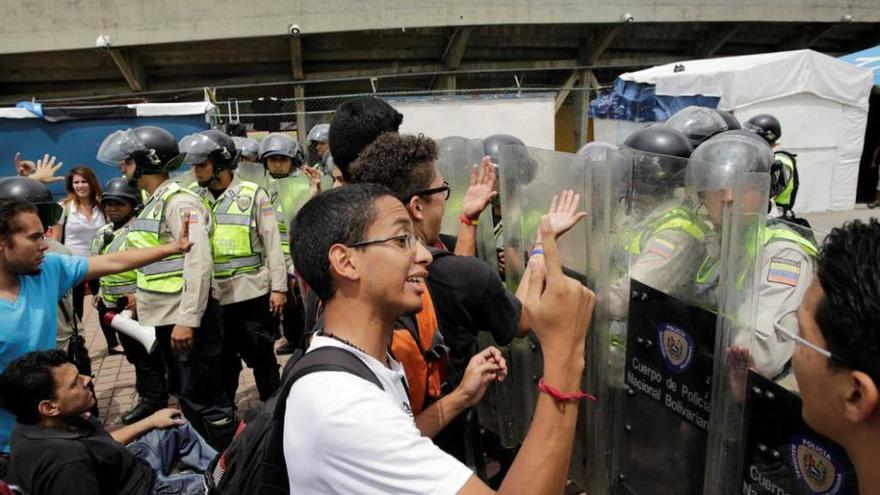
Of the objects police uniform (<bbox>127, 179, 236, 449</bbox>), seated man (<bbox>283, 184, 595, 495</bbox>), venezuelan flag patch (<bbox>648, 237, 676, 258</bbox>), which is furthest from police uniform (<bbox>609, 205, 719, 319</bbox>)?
police uniform (<bbox>127, 179, 236, 449</bbox>)

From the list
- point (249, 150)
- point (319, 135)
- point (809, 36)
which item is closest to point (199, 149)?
point (319, 135)

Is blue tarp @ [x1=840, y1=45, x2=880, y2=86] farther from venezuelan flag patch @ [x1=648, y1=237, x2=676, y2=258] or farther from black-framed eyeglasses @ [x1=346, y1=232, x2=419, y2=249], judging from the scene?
black-framed eyeglasses @ [x1=346, y1=232, x2=419, y2=249]

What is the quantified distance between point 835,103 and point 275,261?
1121 centimetres

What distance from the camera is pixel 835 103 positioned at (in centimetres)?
1109

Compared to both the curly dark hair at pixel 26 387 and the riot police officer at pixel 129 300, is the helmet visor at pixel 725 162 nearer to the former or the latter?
the curly dark hair at pixel 26 387

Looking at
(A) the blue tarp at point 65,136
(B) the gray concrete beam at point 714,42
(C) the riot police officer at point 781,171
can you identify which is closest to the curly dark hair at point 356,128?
(C) the riot police officer at point 781,171

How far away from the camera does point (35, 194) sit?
3.56 m

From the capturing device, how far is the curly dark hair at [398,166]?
2037mm

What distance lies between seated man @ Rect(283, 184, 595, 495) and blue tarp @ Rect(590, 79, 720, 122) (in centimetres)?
1079

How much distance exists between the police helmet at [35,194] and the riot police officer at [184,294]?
43cm

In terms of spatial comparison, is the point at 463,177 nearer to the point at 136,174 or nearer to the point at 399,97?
the point at 136,174

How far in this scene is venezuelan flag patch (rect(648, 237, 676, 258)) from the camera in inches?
83.8

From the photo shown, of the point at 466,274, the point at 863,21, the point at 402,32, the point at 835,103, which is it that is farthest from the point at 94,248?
the point at 863,21

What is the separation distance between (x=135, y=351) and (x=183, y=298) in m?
1.35
